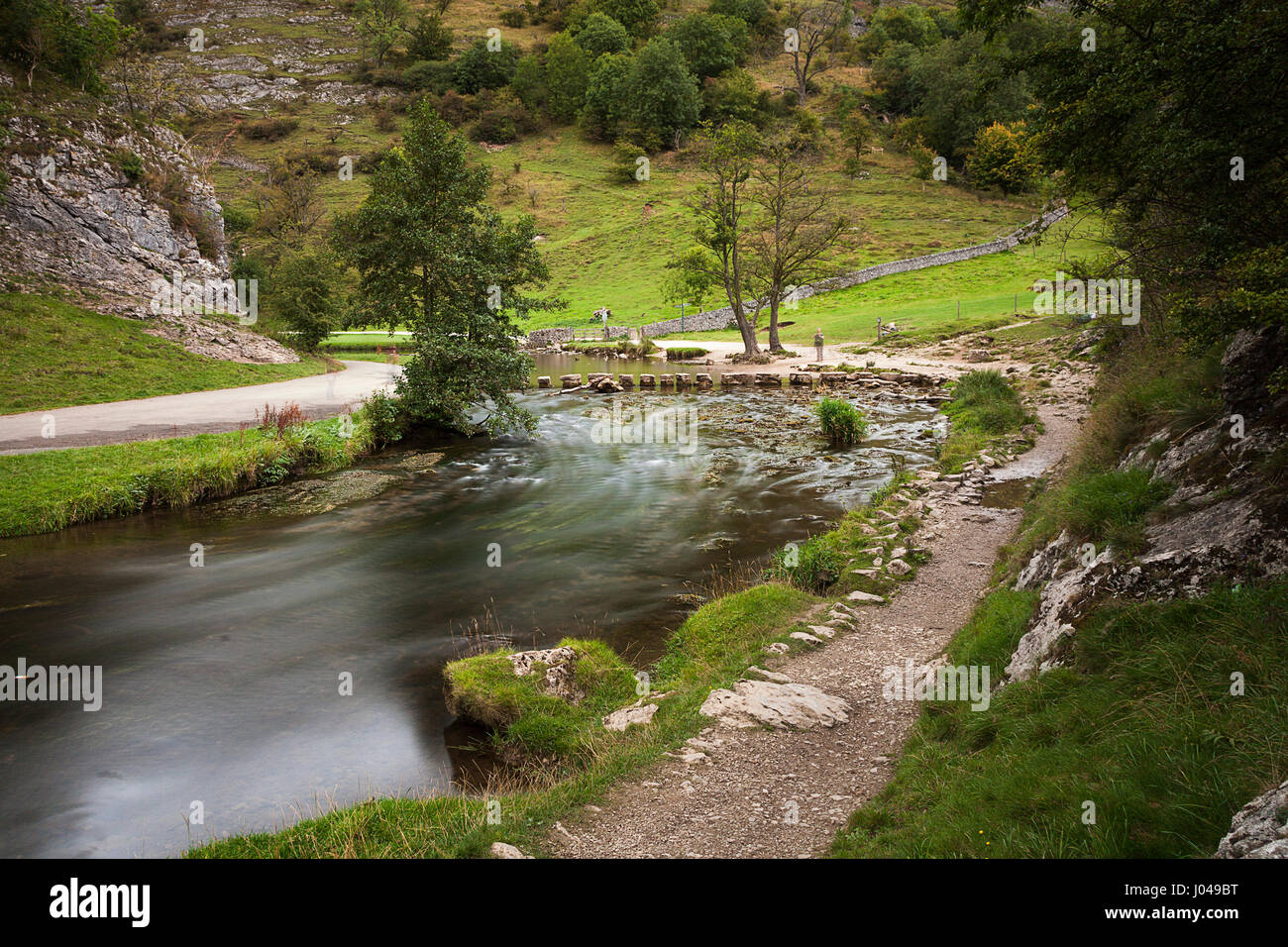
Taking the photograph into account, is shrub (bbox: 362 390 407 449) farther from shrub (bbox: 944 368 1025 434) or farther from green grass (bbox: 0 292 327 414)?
shrub (bbox: 944 368 1025 434)

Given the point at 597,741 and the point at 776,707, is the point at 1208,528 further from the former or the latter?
the point at 597,741

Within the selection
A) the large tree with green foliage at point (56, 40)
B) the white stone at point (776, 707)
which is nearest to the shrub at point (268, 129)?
the large tree with green foliage at point (56, 40)

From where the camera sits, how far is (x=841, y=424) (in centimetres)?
2591

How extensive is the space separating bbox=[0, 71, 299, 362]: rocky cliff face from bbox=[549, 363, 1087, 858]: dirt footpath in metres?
35.6

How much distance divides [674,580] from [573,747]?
21.0 feet

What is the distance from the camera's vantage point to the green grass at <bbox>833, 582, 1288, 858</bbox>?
4.54 metres

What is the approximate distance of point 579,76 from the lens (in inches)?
5025

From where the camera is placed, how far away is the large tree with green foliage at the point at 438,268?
26359 mm

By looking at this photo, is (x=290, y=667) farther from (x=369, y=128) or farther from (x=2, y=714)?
(x=369, y=128)

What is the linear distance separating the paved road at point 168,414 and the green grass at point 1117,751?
2273 centimetres

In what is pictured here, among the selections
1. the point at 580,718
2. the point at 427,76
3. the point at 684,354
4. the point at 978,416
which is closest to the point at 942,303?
the point at 684,354

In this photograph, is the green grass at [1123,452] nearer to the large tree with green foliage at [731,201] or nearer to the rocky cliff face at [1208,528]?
the rocky cliff face at [1208,528]
